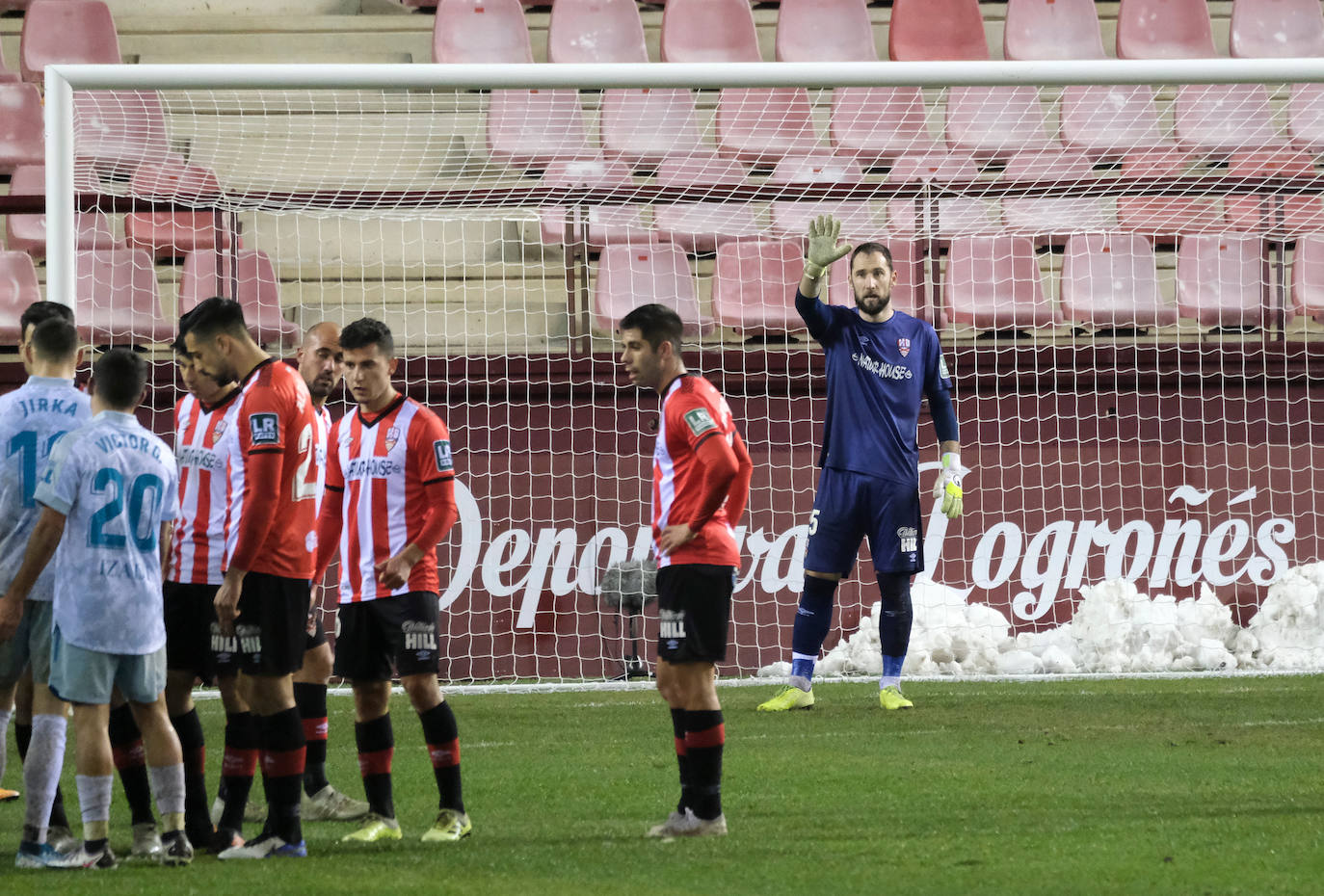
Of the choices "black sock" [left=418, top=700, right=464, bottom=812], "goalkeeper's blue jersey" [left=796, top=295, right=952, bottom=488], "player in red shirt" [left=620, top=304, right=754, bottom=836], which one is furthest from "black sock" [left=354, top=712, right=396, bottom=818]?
"goalkeeper's blue jersey" [left=796, top=295, right=952, bottom=488]

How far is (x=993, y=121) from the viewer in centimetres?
1148

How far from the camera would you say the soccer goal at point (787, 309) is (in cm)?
944

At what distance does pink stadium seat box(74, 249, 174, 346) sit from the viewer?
10.1m

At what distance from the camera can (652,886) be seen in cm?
390

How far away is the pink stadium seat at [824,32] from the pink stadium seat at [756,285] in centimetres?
264

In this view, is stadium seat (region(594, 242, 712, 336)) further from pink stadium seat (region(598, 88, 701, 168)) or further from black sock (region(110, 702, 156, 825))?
black sock (region(110, 702, 156, 825))

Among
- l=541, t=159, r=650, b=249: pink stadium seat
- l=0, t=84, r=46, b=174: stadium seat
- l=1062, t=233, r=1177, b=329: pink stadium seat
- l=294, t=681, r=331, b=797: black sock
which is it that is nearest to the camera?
l=294, t=681, r=331, b=797: black sock

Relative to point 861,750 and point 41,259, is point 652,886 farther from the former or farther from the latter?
point 41,259

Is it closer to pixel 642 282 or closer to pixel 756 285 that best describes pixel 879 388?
pixel 756 285

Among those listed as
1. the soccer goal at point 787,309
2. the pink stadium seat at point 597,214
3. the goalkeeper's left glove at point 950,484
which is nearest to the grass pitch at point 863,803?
the goalkeeper's left glove at point 950,484

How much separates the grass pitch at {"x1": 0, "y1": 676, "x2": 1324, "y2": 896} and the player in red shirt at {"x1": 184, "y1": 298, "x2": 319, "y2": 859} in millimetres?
257

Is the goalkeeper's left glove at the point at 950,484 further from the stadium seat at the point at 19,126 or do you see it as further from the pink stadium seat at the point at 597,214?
the stadium seat at the point at 19,126

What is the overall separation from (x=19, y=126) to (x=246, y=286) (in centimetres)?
284

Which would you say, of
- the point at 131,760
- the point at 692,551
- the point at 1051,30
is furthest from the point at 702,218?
the point at 131,760
